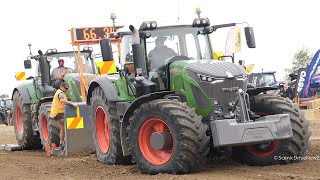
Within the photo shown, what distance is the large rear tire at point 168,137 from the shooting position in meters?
8.54

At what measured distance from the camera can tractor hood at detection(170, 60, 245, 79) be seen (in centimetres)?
916

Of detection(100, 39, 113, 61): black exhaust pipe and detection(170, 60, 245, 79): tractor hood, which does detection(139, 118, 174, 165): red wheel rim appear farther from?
detection(100, 39, 113, 61): black exhaust pipe

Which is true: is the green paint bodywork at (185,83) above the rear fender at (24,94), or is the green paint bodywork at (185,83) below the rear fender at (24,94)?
above

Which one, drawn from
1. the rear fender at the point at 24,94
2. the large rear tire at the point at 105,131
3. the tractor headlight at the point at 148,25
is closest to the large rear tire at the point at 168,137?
the large rear tire at the point at 105,131

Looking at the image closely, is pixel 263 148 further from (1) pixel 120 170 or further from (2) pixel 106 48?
(2) pixel 106 48

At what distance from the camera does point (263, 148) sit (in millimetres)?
9727

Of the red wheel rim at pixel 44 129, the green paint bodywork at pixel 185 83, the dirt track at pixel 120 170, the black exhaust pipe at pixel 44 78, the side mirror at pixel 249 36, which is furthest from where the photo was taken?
the black exhaust pipe at pixel 44 78

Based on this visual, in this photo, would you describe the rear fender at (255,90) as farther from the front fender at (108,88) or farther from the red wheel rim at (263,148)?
the front fender at (108,88)

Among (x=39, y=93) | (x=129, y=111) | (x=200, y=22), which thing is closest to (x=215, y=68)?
(x=200, y=22)

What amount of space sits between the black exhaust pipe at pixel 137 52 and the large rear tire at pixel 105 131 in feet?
3.44

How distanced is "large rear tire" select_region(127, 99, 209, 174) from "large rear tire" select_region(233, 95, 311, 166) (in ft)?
4.14

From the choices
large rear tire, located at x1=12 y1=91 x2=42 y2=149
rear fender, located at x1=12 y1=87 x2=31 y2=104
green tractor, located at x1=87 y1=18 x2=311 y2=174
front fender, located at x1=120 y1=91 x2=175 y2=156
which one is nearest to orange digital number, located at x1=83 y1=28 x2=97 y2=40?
green tractor, located at x1=87 y1=18 x2=311 y2=174

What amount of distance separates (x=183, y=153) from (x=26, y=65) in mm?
8567

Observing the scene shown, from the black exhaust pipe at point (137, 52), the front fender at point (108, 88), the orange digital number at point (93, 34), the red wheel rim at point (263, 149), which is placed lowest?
the red wheel rim at point (263, 149)
